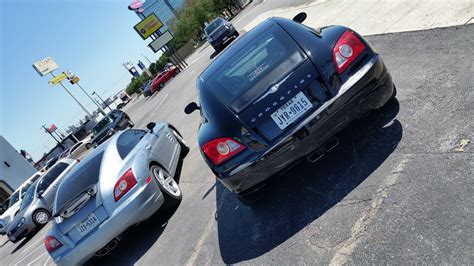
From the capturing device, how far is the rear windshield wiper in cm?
519

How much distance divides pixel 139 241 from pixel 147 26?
57.2m

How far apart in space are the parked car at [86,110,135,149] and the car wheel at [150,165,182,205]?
675 inches

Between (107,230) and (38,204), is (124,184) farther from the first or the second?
(38,204)

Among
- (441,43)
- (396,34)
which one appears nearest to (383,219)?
(441,43)

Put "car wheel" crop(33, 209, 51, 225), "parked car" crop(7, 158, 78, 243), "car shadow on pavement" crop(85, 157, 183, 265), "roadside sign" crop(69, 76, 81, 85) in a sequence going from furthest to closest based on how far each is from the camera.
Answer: "roadside sign" crop(69, 76, 81, 85) < "car wheel" crop(33, 209, 51, 225) < "parked car" crop(7, 158, 78, 243) < "car shadow on pavement" crop(85, 157, 183, 265)

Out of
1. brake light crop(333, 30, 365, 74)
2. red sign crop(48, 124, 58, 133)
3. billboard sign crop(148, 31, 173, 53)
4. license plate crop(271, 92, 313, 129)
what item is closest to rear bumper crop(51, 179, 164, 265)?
license plate crop(271, 92, 313, 129)

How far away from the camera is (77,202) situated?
5.19m

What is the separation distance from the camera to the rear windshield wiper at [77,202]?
5.19 metres

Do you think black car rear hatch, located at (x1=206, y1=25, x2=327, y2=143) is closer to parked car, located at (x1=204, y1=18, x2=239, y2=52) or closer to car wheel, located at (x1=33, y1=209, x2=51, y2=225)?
car wheel, located at (x1=33, y1=209, x2=51, y2=225)

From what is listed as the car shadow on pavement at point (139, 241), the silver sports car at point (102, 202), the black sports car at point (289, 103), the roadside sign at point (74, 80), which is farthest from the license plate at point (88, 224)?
the roadside sign at point (74, 80)

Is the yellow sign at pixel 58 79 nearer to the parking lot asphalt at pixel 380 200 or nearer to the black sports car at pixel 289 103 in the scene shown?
the parking lot asphalt at pixel 380 200

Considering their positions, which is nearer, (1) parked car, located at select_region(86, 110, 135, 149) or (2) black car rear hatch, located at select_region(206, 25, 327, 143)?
(2) black car rear hatch, located at select_region(206, 25, 327, 143)

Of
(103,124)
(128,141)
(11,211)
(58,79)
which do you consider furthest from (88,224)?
(58,79)

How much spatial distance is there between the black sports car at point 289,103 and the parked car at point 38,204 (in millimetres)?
9855
